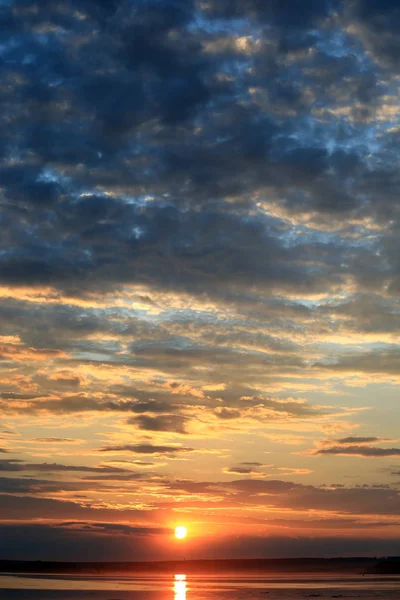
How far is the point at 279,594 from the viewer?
258 feet

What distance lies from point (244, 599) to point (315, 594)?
508 inches

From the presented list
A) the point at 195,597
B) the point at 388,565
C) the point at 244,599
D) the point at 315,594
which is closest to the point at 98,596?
the point at 195,597

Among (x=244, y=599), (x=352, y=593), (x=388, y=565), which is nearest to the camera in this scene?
(x=244, y=599)

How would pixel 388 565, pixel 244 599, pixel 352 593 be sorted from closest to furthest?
pixel 244 599
pixel 352 593
pixel 388 565

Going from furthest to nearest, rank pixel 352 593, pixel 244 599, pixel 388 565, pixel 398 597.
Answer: pixel 388 565
pixel 352 593
pixel 398 597
pixel 244 599

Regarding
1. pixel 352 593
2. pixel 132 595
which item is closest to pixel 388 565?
pixel 352 593

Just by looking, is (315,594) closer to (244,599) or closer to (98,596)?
(244,599)

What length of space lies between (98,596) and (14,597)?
332 inches

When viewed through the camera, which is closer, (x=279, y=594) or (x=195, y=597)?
(x=195, y=597)

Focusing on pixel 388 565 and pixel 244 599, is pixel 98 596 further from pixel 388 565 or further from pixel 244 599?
pixel 388 565

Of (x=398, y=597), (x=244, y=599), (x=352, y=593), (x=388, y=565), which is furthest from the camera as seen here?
(x=388, y=565)

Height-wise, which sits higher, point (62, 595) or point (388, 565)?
point (388, 565)

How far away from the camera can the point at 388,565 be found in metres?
189

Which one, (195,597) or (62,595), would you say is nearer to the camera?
(195,597)
